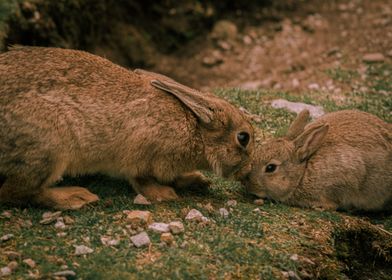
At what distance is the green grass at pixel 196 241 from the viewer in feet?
13.9

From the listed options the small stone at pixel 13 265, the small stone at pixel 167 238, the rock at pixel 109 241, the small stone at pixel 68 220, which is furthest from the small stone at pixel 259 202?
the small stone at pixel 13 265

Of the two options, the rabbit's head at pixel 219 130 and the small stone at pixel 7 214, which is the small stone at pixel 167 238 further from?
the small stone at pixel 7 214

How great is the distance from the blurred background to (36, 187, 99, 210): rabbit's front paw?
11.4 feet

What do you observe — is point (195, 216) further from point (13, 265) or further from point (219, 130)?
point (13, 265)

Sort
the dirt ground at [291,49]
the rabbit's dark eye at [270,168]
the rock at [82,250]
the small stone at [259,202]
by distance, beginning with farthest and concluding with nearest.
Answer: the dirt ground at [291,49], the rabbit's dark eye at [270,168], the small stone at [259,202], the rock at [82,250]

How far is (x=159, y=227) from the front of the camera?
4742 mm

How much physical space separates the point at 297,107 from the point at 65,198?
336 centimetres

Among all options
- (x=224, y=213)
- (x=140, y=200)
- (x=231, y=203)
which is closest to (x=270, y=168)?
(x=231, y=203)

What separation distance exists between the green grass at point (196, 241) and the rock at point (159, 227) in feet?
0.23

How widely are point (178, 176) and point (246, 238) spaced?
3.51 feet

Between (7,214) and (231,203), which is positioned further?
(231,203)

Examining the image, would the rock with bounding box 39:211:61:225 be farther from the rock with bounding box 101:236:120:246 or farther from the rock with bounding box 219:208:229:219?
the rock with bounding box 219:208:229:219

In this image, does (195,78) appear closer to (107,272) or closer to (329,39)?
(329,39)

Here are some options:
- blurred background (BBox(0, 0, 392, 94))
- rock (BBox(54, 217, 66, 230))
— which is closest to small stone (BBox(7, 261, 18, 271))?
rock (BBox(54, 217, 66, 230))
